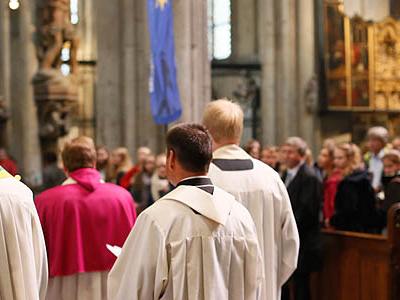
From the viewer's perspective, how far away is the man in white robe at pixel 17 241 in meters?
5.03

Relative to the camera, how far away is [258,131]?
76.3 feet

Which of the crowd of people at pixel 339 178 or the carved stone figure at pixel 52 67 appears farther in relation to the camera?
the carved stone figure at pixel 52 67

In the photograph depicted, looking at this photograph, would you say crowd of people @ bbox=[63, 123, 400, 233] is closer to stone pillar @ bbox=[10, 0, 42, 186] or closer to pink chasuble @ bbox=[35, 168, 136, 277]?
stone pillar @ bbox=[10, 0, 42, 186]

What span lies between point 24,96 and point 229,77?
38.9 ft

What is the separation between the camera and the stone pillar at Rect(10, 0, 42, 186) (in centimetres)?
1197

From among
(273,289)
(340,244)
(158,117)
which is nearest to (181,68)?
(158,117)

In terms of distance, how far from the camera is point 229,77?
23547mm

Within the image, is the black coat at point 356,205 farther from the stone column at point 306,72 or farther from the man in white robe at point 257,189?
the stone column at point 306,72

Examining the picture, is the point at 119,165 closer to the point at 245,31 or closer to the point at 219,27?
the point at 245,31

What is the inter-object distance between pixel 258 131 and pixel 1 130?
1132 centimetres

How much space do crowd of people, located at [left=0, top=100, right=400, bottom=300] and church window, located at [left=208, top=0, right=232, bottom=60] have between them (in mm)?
14939

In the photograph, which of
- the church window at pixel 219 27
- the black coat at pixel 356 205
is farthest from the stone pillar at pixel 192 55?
the church window at pixel 219 27

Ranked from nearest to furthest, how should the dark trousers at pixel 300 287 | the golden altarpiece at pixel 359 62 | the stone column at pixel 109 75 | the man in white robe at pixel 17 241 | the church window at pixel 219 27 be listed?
the man in white robe at pixel 17 241
the dark trousers at pixel 300 287
the stone column at pixel 109 75
the golden altarpiece at pixel 359 62
the church window at pixel 219 27

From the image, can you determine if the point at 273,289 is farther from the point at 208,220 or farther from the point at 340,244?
the point at 340,244
